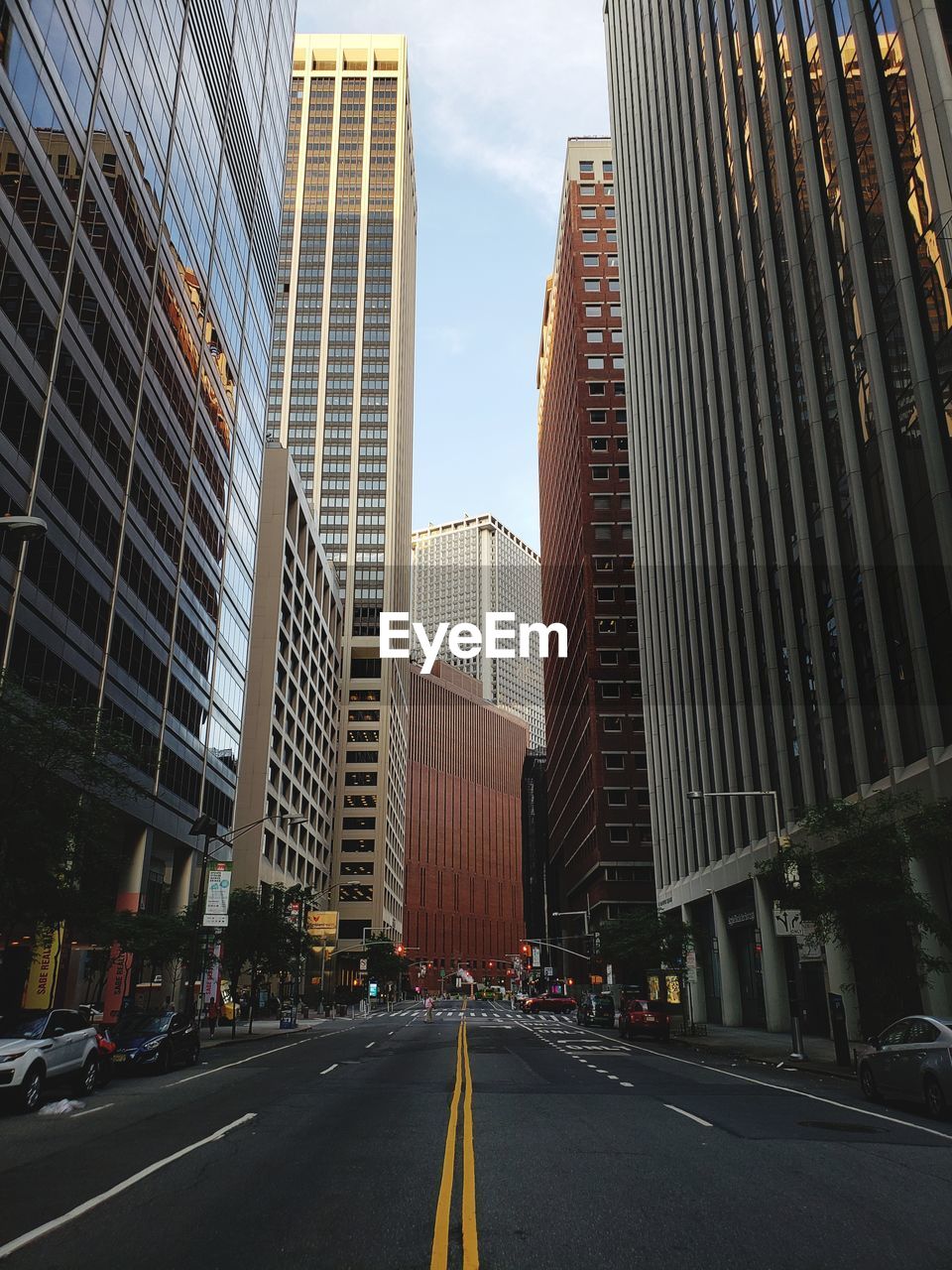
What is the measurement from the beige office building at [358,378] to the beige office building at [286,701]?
547 inches

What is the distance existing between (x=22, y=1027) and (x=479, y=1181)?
12.0m

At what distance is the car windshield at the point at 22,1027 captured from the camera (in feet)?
56.7

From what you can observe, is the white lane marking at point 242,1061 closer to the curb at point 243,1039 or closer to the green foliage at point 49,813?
the curb at point 243,1039

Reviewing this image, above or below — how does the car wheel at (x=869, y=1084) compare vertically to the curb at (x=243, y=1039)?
above

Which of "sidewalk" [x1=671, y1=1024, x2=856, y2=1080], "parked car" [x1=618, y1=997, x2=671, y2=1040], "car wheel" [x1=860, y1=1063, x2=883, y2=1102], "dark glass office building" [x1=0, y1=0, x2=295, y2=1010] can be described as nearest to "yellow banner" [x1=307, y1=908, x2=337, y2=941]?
"dark glass office building" [x1=0, y1=0, x2=295, y2=1010]

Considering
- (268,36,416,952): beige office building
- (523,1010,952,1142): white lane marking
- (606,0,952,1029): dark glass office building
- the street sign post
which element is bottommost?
(523,1010,952,1142): white lane marking

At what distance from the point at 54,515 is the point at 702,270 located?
37.8 meters

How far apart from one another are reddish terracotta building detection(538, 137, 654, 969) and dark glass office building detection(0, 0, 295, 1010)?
44.5 meters

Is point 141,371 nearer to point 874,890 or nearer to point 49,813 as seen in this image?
point 49,813

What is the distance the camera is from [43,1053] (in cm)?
1712

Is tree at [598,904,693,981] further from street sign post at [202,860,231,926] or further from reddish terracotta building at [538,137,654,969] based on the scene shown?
reddish terracotta building at [538,137,654,969]

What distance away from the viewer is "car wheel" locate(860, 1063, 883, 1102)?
16.8 meters

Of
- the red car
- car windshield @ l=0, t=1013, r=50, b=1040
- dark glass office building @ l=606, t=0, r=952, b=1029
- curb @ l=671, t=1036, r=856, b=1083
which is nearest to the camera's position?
car windshield @ l=0, t=1013, r=50, b=1040

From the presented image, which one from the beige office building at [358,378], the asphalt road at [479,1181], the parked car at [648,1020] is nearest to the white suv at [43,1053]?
the asphalt road at [479,1181]
